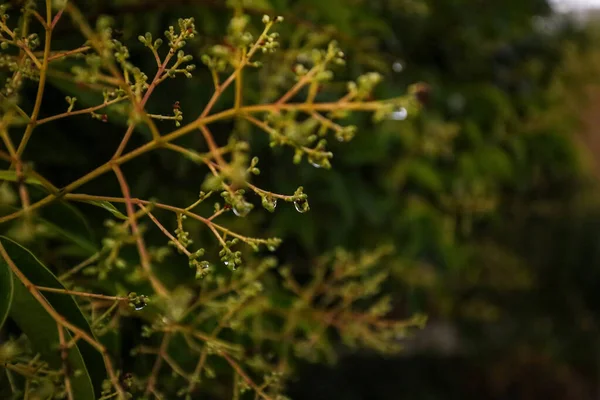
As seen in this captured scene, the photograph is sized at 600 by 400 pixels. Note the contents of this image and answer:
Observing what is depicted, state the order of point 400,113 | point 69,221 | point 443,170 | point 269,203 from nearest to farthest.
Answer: point 269,203 → point 69,221 → point 400,113 → point 443,170

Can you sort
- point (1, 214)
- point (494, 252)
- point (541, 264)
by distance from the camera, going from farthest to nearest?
point (541, 264), point (494, 252), point (1, 214)

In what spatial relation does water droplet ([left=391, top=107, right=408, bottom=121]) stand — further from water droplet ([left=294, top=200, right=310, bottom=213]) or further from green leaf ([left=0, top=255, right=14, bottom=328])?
green leaf ([left=0, top=255, right=14, bottom=328])

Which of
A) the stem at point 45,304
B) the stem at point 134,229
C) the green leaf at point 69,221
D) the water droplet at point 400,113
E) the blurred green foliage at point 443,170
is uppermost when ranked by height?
the blurred green foliage at point 443,170

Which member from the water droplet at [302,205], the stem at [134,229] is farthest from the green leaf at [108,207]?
the water droplet at [302,205]

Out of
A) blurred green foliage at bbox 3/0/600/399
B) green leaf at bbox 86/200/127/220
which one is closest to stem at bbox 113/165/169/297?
green leaf at bbox 86/200/127/220

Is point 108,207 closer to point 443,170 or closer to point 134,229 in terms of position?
point 134,229

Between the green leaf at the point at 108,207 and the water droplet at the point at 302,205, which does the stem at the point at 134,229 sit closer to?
the green leaf at the point at 108,207

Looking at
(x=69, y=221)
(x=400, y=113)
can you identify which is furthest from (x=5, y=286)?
(x=400, y=113)

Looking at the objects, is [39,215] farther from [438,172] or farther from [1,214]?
[438,172]

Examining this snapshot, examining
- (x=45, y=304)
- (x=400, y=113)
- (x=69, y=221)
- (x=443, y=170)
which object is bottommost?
(x=45, y=304)

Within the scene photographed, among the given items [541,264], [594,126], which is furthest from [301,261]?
[594,126]

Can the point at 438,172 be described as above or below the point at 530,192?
below
